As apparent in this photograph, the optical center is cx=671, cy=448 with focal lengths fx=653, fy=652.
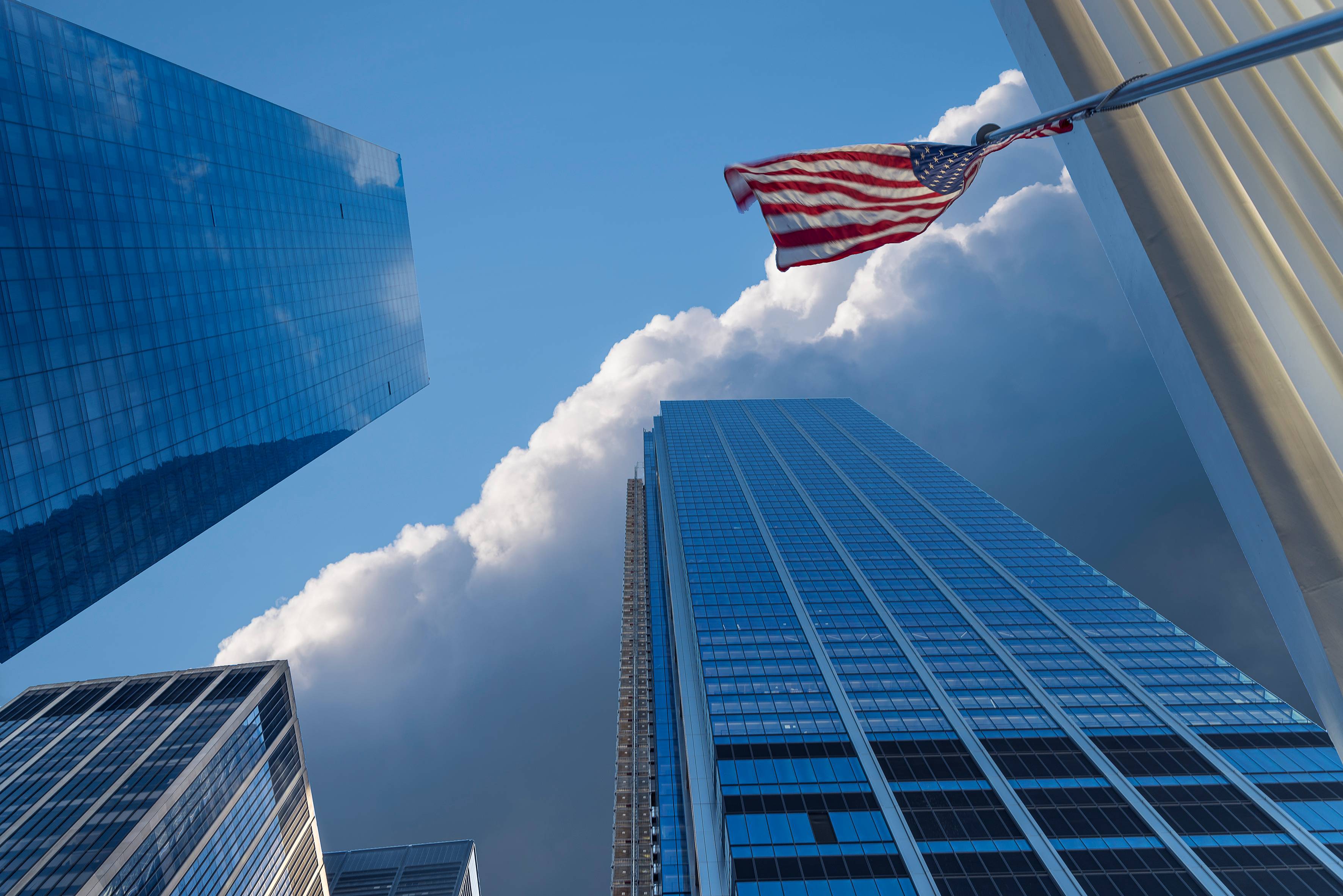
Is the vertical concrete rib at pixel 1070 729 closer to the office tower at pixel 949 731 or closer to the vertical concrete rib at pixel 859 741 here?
the office tower at pixel 949 731

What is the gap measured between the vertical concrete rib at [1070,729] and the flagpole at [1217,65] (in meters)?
70.7

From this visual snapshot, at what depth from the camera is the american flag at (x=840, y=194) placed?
587 inches

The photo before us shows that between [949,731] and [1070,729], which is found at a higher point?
[949,731]

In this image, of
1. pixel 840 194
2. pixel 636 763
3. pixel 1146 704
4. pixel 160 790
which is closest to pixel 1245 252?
pixel 840 194

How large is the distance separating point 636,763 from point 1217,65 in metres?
129

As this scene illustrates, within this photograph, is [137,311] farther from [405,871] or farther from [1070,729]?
[405,871]

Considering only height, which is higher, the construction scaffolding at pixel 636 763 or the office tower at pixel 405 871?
the construction scaffolding at pixel 636 763

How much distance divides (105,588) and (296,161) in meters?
52.9

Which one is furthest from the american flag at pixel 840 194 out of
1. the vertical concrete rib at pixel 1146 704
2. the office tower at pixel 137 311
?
the vertical concrete rib at pixel 1146 704

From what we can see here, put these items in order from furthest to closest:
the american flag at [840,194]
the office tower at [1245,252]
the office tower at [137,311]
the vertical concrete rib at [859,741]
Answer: the vertical concrete rib at [859,741] → the office tower at [137,311] → the american flag at [840,194] → the office tower at [1245,252]

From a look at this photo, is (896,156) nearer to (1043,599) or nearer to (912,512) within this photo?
(1043,599)

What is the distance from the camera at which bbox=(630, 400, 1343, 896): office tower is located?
5644cm

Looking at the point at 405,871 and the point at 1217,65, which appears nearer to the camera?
the point at 1217,65

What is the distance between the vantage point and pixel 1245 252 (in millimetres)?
8086
